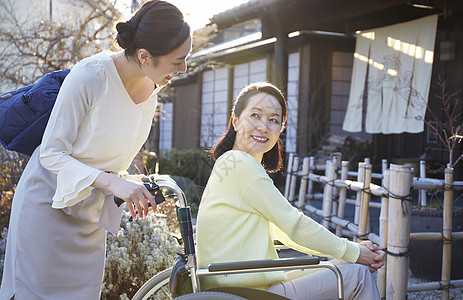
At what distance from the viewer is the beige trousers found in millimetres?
A: 1683

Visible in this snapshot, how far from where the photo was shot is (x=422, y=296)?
3.75m

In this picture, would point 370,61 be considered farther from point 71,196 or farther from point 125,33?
point 71,196

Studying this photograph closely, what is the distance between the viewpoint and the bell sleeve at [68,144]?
1.55m

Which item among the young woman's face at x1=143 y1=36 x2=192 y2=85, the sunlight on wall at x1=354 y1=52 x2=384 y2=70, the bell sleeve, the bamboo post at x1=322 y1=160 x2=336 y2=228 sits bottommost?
the bamboo post at x1=322 y1=160 x2=336 y2=228

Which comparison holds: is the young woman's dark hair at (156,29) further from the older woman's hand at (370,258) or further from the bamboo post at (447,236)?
the bamboo post at (447,236)

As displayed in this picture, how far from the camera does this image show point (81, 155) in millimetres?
1692

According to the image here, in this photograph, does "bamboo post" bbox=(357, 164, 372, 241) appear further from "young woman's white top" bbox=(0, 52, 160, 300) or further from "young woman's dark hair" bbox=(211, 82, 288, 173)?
"young woman's white top" bbox=(0, 52, 160, 300)

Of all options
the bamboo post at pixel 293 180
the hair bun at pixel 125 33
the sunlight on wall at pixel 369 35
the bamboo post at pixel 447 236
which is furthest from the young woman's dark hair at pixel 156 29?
the sunlight on wall at pixel 369 35

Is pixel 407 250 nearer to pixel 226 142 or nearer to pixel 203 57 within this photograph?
pixel 226 142

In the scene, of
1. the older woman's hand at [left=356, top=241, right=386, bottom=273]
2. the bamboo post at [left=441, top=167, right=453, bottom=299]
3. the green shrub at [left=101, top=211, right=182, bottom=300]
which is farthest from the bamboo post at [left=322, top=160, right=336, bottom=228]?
the older woman's hand at [left=356, top=241, right=386, bottom=273]

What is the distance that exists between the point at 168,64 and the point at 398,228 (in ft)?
5.73

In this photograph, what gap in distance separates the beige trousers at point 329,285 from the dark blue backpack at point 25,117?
103 cm

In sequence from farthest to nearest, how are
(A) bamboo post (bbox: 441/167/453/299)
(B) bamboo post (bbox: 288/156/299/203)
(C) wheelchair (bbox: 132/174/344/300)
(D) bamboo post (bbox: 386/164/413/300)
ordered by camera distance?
(B) bamboo post (bbox: 288/156/299/203), (A) bamboo post (bbox: 441/167/453/299), (D) bamboo post (bbox: 386/164/413/300), (C) wheelchair (bbox: 132/174/344/300)

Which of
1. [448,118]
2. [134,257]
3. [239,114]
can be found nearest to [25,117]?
[239,114]
